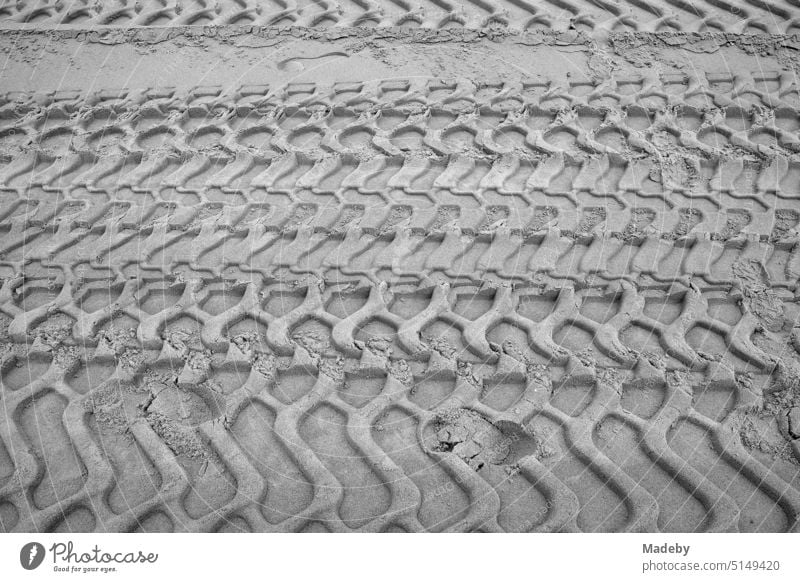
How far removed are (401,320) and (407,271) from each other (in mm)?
256

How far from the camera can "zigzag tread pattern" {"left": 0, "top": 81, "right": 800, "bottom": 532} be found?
6.40 feet

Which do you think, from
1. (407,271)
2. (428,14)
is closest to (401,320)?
(407,271)

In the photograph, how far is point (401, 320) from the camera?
2.40 meters

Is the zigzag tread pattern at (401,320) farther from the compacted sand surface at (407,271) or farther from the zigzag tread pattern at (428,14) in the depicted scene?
the zigzag tread pattern at (428,14)

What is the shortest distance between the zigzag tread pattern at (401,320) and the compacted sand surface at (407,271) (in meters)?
0.01
